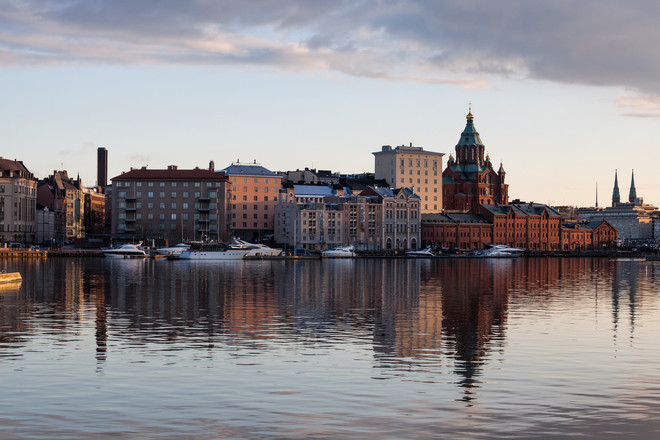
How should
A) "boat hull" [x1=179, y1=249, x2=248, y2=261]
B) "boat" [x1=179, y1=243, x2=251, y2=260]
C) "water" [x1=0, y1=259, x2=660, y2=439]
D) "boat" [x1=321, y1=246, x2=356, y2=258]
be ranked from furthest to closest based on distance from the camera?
1. "boat" [x1=321, y1=246, x2=356, y2=258]
2. "boat" [x1=179, y1=243, x2=251, y2=260]
3. "boat hull" [x1=179, y1=249, x2=248, y2=261]
4. "water" [x1=0, y1=259, x2=660, y2=439]

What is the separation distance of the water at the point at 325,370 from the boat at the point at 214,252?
106 m

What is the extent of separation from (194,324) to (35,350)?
11438 mm

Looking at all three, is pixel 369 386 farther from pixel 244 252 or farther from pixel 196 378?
pixel 244 252

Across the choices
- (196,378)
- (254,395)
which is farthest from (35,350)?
(254,395)

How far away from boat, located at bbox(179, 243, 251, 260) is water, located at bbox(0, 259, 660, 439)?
10592cm

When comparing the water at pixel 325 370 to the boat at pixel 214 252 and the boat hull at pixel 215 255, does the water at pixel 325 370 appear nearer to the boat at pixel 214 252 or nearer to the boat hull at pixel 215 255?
the boat hull at pixel 215 255

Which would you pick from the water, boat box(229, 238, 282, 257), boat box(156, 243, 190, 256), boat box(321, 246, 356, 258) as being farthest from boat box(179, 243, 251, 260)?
the water

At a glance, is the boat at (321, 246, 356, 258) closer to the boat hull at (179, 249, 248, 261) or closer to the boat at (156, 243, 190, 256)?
the boat hull at (179, 249, 248, 261)

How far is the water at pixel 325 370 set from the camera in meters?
22.6

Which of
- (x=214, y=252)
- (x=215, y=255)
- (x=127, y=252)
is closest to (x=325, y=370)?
(x=215, y=255)

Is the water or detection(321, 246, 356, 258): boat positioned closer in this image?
the water

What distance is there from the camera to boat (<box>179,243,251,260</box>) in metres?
165

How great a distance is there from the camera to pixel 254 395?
26328mm

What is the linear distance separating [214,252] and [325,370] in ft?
462
